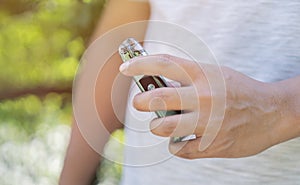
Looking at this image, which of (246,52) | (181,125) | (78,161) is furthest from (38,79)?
(181,125)

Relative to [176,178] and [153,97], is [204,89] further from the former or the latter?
[176,178]

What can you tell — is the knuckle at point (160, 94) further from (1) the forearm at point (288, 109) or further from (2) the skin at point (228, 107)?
(1) the forearm at point (288, 109)

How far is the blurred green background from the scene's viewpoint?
2113 mm

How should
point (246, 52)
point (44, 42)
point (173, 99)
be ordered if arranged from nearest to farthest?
point (173, 99) < point (246, 52) < point (44, 42)

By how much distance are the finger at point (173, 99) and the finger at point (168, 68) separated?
2cm

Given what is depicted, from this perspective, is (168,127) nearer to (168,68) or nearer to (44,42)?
(168,68)

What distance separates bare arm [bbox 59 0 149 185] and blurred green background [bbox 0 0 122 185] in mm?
1011

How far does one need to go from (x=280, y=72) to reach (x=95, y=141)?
0.35 metres

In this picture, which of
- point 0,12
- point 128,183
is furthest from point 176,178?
point 0,12

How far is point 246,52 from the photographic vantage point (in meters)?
0.81

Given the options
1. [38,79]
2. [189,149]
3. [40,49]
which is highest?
[189,149]

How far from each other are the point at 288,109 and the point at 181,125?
0.13 m

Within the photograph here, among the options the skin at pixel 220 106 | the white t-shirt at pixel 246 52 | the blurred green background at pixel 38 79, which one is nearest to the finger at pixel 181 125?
the skin at pixel 220 106

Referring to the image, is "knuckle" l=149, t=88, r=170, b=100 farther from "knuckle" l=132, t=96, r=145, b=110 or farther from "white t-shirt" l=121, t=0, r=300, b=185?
"white t-shirt" l=121, t=0, r=300, b=185
